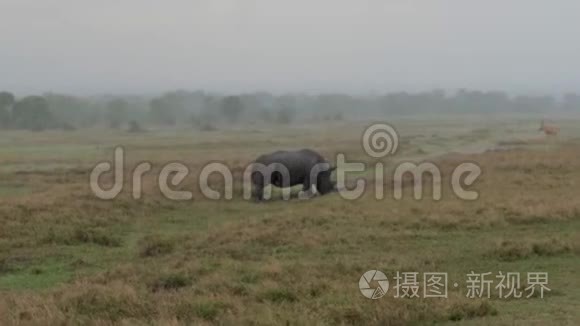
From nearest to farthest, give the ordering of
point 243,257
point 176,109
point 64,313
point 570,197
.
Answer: point 64,313 → point 243,257 → point 570,197 → point 176,109

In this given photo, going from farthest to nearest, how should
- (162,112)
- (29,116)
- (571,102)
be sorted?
1. (571,102)
2. (162,112)
3. (29,116)

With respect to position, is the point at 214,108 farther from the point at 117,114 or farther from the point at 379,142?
the point at 379,142

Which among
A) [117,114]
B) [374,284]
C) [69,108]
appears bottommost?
[374,284]

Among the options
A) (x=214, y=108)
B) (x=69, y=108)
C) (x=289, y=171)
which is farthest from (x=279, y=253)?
(x=69, y=108)

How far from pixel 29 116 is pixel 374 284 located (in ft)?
235

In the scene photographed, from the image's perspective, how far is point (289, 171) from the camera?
1909 centimetres

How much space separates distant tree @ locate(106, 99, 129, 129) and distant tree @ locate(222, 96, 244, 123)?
12.7 m

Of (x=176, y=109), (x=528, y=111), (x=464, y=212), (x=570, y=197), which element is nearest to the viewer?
(x=464, y=212)

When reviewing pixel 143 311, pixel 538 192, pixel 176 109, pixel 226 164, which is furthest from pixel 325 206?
pixel 176 109

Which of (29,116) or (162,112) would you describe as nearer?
(29,116)

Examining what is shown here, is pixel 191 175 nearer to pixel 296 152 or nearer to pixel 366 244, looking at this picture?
pixel 296 152

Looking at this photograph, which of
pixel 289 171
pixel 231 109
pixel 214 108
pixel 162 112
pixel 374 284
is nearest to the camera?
pixel 374 284

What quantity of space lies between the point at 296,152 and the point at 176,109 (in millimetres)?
84690

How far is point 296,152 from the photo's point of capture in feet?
64.2
